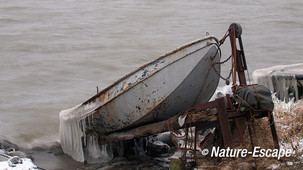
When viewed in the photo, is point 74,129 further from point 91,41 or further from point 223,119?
point 91,41

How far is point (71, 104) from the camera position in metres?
11.1

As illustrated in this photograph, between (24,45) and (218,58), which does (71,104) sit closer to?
(218,58)

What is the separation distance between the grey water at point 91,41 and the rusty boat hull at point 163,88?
6.60ft

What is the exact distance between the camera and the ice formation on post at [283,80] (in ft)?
28.3

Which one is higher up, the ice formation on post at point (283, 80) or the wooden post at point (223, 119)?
the ice formation on post at point (283, 80)

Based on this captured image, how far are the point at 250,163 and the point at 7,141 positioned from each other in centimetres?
490

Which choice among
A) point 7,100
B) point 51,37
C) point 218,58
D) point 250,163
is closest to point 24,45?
point 51,37

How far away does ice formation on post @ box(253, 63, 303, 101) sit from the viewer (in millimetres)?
8641

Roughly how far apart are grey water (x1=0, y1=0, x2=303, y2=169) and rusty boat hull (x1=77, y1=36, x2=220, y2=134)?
2010 millimetres

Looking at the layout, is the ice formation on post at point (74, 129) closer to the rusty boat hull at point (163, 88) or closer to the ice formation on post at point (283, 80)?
the rusty boat hull at point (163, 88)

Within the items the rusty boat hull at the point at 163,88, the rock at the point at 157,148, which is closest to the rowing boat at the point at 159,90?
the rusty boat hull at the point at 163,88

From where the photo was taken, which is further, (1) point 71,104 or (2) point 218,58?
(1) point 71,104

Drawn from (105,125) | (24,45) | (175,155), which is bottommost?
(175,155)

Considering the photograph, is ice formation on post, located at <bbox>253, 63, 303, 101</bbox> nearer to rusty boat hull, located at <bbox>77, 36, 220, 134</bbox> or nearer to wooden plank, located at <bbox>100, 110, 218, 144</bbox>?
rusty boat hull, located at <bbox>77, 36, 220, 134</bbox>
